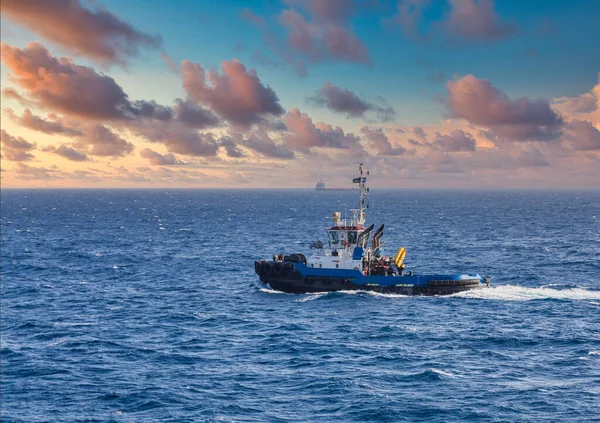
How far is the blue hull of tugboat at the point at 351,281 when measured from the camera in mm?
72688

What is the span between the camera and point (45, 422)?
1463 inches

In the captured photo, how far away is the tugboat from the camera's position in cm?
7288

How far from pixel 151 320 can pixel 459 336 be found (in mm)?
32096

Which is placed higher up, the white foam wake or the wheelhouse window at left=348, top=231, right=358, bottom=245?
the wheelhouse window at left=348, top=231, right=358, bottom=245

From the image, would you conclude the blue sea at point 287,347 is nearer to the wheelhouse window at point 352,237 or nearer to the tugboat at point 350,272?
the tugboat at point 350,272

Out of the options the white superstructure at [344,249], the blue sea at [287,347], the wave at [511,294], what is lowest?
the blue sea at [287,347]

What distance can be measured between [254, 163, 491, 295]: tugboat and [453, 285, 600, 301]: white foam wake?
1104 millimetres

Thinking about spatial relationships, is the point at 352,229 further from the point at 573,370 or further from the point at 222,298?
the point at 573,370

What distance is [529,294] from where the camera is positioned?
73562 millimetres

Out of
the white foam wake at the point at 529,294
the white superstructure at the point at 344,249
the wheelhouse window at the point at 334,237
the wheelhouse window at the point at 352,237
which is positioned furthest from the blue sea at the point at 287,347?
the wheelhouse window at the point at 352,237

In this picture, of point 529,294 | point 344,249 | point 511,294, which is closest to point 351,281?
point 344,249

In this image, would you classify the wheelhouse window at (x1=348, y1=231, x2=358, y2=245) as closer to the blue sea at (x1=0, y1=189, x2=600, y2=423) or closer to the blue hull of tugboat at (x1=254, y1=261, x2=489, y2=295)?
the blue hull of tugboat at (x1=254, y1=261, x2=489, y2=295)

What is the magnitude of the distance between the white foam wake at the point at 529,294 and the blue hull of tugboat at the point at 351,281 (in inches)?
44.2

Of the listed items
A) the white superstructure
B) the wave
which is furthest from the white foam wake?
the white superstructure
